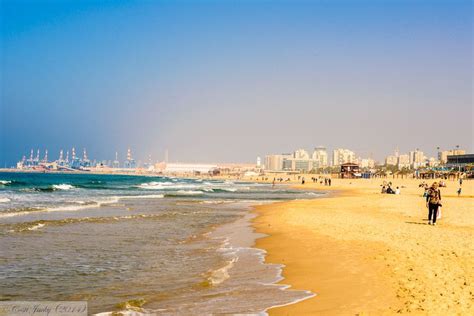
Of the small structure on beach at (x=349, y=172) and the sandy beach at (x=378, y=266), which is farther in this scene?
the small structure on beach at (x=349, y=172)

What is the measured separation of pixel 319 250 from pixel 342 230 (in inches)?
185

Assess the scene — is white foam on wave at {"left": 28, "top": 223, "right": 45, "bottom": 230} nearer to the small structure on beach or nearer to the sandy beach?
the sandy beach

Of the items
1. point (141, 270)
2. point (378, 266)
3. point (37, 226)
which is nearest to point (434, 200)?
point (378, 266)

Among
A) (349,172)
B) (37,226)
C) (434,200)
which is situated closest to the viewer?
(434,200)

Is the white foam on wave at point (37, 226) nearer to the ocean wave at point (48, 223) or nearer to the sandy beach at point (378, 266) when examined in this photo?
the ocean wave at point (48, 223)

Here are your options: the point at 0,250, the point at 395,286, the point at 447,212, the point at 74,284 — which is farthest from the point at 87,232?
the point at 447,212

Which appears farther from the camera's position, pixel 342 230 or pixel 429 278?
pixel 342 230

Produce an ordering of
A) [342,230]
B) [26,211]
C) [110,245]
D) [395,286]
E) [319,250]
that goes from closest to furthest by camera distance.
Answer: [395,286] < [319,250] < [110,245] < [342,230] < [26,211]

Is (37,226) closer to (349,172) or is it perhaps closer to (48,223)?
(48,223)

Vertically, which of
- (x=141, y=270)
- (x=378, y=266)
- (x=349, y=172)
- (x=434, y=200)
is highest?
(x=434, y=200)

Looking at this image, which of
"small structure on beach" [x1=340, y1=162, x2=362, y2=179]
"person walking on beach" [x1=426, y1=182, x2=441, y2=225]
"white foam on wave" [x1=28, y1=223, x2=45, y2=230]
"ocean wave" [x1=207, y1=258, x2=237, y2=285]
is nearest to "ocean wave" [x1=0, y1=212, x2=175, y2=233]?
"white foam on wave" [x1=28, y1=223, x2=45, y2=230]

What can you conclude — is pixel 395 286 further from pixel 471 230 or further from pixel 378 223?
pixel 378 223

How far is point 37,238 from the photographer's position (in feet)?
54.3

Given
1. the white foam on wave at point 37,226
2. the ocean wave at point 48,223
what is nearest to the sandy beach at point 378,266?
the ocean wave at point 48,223
